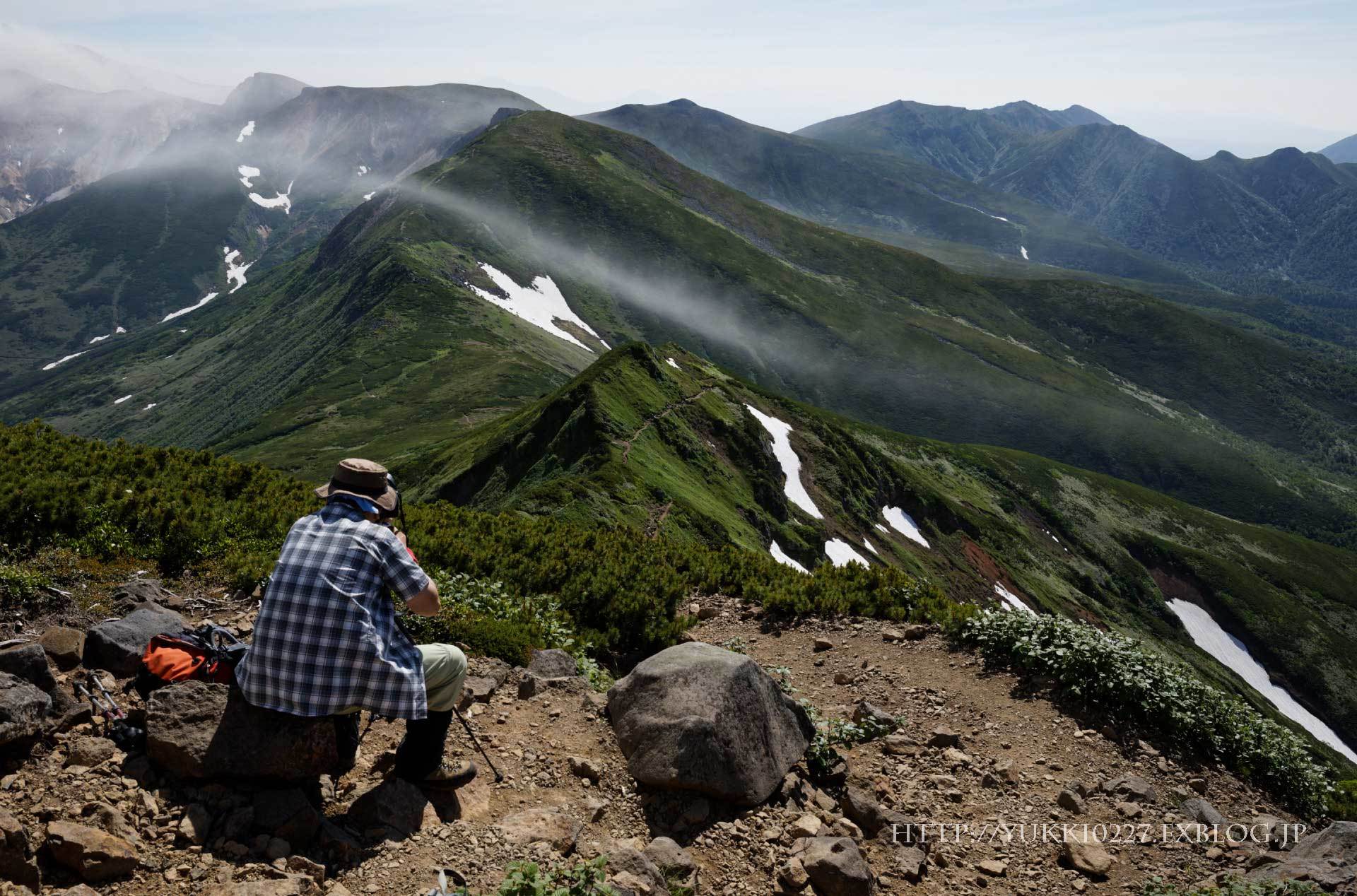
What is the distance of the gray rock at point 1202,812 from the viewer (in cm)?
977

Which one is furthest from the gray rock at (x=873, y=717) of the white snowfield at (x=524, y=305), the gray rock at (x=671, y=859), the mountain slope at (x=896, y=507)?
the white snowfield at (x=524, y=305)

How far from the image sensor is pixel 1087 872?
8.65 metres

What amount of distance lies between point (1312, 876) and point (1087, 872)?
2095mm

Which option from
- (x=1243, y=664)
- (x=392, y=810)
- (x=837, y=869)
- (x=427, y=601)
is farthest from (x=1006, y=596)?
(x=427, y=601)

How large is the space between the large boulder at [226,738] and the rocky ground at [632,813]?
0.69 ft

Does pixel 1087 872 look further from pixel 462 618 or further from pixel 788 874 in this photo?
pixel 462 618

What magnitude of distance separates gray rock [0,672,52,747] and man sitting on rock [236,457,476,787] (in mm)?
1629

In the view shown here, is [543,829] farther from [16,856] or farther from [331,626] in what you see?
[16,856]

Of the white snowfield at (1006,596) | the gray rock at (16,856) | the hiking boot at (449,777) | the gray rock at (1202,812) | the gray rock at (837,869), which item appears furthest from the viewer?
the white snowfield at (1006,596)

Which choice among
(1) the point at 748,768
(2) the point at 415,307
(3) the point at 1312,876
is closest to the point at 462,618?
(1) the point at 748,768

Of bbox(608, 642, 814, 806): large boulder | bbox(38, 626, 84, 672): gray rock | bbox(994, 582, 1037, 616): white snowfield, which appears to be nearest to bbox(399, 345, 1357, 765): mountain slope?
bbox(994, 582, 1037, 616): white snowfield

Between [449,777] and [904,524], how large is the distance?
88.7m

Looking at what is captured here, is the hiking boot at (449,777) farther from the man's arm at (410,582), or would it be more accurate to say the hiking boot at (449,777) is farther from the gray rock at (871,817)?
the gray rock at (871,817)

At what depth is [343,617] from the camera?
21.8 feet
